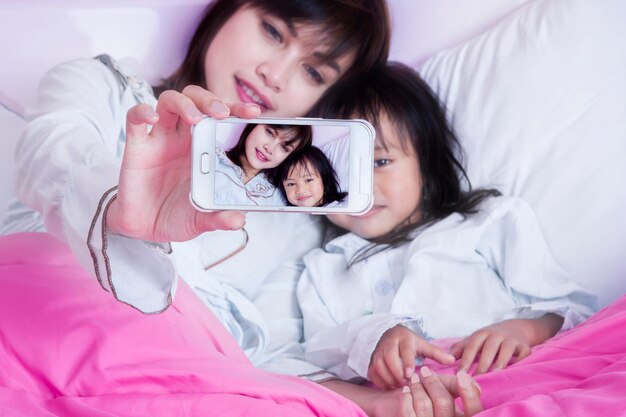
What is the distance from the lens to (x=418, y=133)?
1.08 meters

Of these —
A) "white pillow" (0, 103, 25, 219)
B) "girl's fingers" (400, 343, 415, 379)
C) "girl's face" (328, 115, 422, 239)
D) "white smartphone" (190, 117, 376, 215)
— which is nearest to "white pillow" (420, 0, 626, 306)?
"girl's face" (328, 115, 422, 239)

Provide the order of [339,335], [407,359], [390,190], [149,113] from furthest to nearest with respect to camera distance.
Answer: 1. [390,190]
2. [339,335]
3. [407,359]
4. [149,113]

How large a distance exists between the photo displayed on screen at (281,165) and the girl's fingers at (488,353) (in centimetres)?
32

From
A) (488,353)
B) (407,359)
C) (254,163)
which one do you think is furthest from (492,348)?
(254,163)

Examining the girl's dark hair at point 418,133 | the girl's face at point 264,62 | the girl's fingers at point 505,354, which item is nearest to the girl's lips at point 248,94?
the girl's face at point 264,62

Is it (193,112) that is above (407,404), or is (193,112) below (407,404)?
above

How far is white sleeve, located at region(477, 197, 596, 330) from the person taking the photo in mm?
944

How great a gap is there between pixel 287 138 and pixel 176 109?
0.38 feet

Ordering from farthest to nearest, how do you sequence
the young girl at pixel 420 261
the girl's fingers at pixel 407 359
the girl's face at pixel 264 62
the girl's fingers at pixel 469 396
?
the girl's face at pixel 264 62
the young girl at pixel 420 261
the girl's fingers at pixel 407 359
the girl's fingers at pixel 469 396

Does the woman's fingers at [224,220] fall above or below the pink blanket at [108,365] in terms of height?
above

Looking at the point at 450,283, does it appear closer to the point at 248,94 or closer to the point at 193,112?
the point at 248,94

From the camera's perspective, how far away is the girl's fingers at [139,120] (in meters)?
0.56

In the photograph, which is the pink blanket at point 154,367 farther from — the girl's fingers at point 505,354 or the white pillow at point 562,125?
the white pillow at point 562,125

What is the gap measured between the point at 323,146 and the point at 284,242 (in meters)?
0.46
